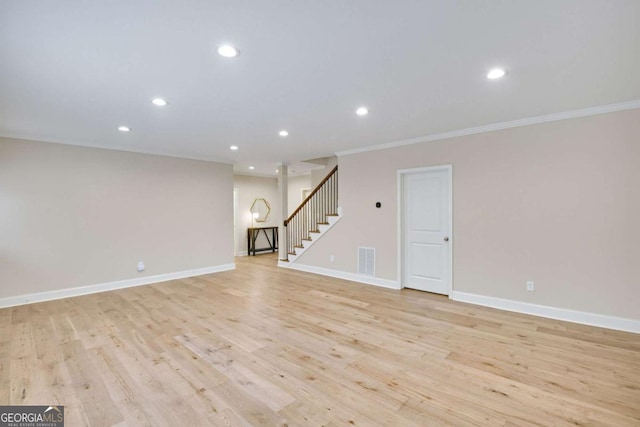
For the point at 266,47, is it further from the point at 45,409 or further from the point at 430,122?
the point at 45,409

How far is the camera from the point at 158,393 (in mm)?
2176

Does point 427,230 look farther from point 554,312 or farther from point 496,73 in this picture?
point 496,73

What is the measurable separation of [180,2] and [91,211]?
4680mm

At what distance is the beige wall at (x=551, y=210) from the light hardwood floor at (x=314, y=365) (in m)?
0.46

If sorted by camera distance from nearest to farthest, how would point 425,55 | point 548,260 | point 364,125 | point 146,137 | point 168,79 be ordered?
point 425,55
point 168,79
point 548,260
point 364,125
point 146,137

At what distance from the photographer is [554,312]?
11.7 feet

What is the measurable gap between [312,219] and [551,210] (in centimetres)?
479

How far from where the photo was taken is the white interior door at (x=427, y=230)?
454 cm

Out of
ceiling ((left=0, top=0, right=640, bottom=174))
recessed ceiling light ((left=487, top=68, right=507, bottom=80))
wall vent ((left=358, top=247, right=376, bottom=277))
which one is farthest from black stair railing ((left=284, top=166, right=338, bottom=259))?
recessed ceiling light ((left=487, top=68, right=507, bottom=80))

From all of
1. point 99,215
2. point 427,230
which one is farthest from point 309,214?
point 99,215

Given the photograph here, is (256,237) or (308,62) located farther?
(256,237)

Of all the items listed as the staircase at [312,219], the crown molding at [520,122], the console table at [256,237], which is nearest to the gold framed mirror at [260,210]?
the console table at [256,237]

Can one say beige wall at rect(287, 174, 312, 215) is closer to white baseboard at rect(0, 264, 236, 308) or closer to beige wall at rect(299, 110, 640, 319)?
white baseboard at rect(0, 264, 236, 308)

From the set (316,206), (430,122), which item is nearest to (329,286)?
(316,206)
